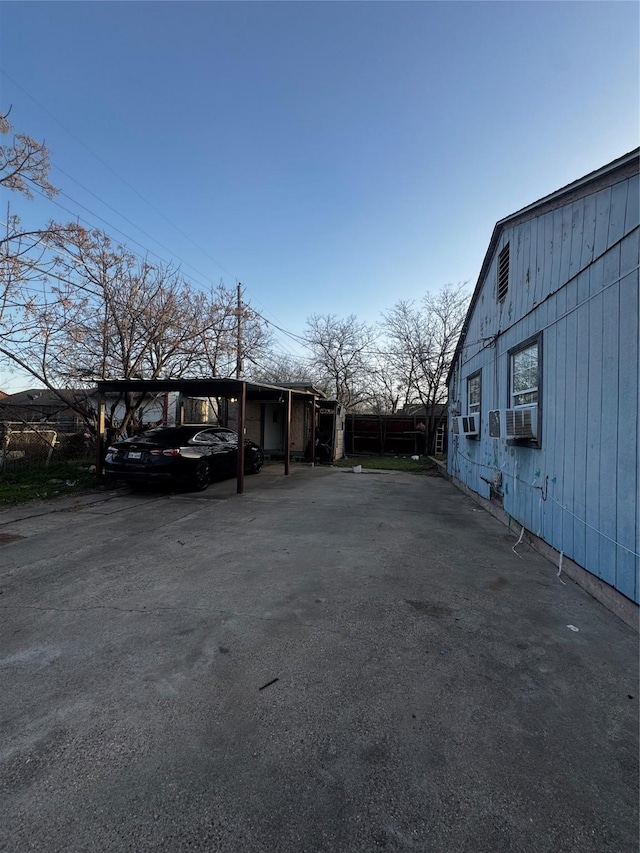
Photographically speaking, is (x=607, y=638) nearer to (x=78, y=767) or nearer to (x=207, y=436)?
(x=78, y=767)

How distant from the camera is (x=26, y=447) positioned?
9773 mm

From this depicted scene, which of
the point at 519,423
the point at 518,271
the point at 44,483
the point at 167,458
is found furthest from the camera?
the point at 44,483

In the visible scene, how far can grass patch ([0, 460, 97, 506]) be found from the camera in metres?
7.36

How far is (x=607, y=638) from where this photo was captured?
9.12ft

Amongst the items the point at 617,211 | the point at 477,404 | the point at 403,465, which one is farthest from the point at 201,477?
the point at 403,465

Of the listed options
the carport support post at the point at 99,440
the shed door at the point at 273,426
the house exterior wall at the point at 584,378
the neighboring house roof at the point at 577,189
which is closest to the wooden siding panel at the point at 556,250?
the house exterior wall at the point at 584,378

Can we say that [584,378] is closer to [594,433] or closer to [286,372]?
[594,433]

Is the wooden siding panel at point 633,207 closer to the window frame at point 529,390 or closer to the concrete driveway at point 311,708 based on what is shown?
the window frame at point 529,390

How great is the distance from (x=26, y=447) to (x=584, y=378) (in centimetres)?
1157

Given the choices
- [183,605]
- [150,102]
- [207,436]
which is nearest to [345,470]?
[207,436]

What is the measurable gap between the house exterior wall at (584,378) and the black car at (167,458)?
5.95 m

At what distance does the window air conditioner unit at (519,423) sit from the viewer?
15.9 feet

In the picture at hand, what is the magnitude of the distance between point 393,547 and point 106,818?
149 inches

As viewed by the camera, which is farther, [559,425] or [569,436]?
[559,425]
